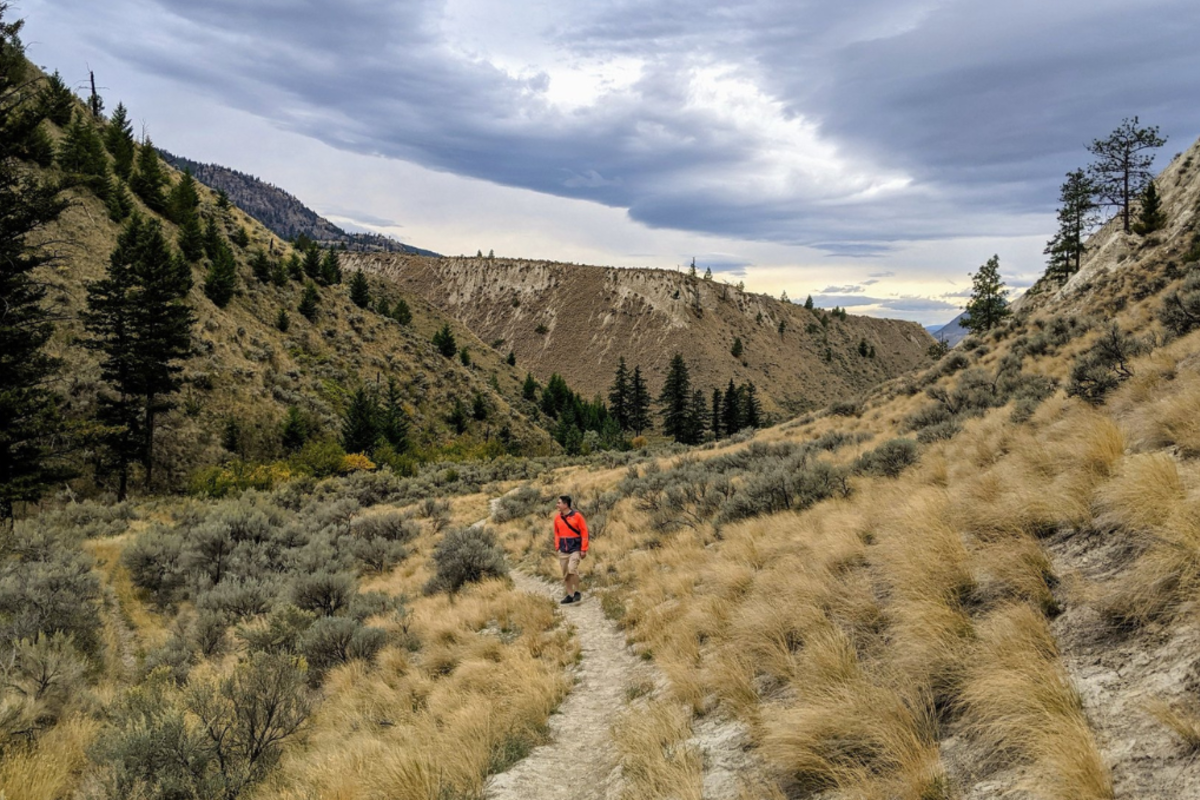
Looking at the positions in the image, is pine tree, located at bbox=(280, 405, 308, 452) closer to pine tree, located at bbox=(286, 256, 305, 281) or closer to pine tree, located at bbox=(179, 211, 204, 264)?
pine tree, located at bbox=(179, 211, 204, 264)

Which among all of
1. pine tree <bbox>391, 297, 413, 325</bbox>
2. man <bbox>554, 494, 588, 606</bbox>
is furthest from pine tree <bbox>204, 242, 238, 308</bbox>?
man <bbox>554, 494, 588, 606</bbox>

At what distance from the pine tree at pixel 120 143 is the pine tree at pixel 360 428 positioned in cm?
3520

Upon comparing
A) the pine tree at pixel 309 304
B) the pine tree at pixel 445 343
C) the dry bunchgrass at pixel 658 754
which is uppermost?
the pine tree at pixel 309 304

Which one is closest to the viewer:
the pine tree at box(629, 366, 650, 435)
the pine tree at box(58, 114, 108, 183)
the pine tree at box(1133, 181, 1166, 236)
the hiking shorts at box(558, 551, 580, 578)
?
the hiking shorts at box(558, 551, 580, 578)

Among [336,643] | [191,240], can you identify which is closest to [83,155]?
[191,240]

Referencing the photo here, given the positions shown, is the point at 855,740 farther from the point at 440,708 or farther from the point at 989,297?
the point at 989,297

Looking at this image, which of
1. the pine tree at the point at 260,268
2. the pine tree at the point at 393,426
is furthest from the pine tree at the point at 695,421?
the pine tree at the point at 260,268

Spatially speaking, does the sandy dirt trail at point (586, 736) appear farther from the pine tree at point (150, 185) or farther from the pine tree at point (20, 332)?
the pine tree at point (150, 185)

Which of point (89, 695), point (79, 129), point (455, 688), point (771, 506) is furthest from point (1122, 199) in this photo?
point (79, 129)

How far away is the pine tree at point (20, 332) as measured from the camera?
16.6 meters

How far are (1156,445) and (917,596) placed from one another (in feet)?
9.72

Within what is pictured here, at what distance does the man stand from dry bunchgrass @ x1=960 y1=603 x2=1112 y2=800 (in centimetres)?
731

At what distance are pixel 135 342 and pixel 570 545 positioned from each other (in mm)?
34993

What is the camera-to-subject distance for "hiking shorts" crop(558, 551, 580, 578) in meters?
10.1
